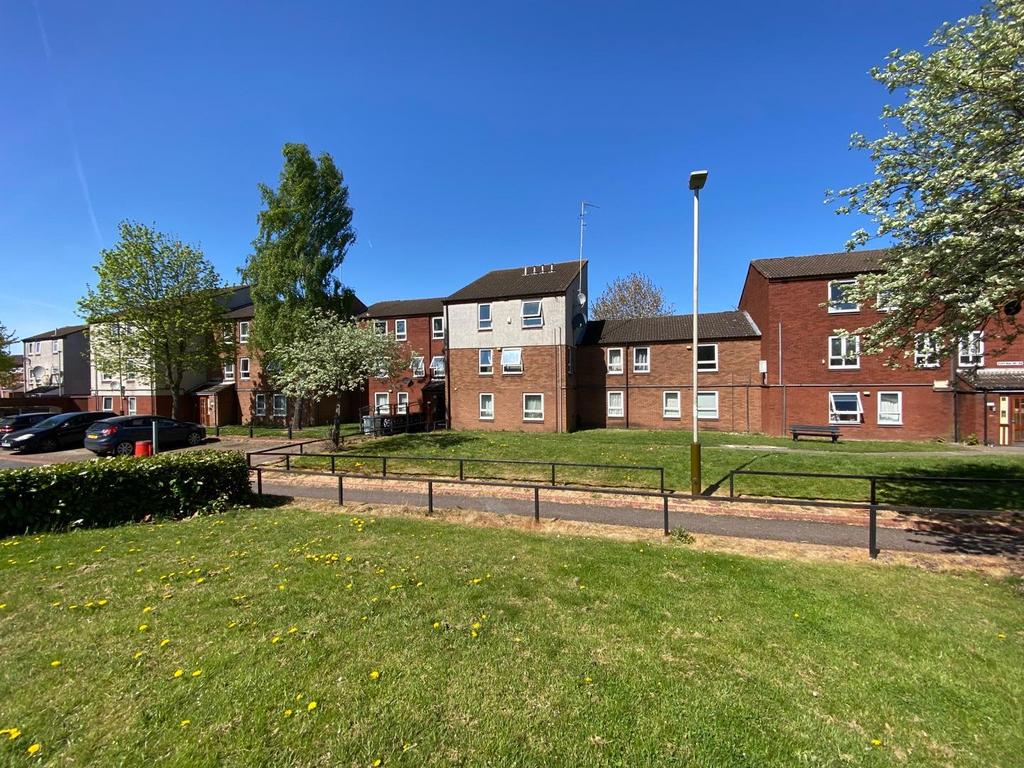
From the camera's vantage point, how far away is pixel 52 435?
812 inches

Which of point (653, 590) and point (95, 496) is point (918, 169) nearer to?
point (653, 590)

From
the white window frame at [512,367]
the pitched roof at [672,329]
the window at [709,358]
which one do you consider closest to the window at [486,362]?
the white window frame at [512,367]

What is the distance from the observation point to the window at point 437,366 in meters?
30.2

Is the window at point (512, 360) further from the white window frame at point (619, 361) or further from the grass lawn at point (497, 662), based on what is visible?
the grass lawn at point (497, 662)

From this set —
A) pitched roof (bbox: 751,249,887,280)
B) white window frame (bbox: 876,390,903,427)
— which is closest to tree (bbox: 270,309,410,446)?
pitched roof (bbox: 751,249,887,280)

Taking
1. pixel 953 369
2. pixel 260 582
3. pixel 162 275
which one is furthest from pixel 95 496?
pixel 953 369

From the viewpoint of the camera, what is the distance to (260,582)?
513cm

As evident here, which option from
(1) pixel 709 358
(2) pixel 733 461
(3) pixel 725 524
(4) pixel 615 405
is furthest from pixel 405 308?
(3) pixel 725 524

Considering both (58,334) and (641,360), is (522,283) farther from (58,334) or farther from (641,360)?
(58,334)

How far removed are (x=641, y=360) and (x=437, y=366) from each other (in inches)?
526

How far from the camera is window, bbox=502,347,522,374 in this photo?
25719 mm

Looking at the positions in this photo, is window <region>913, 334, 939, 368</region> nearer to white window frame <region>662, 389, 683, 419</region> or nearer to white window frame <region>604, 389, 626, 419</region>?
white window frame <region>662, 389, 683, 419</region>

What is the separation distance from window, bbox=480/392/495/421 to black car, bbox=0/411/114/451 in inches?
781

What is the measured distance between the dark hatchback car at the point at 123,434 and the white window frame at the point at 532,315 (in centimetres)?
1830
